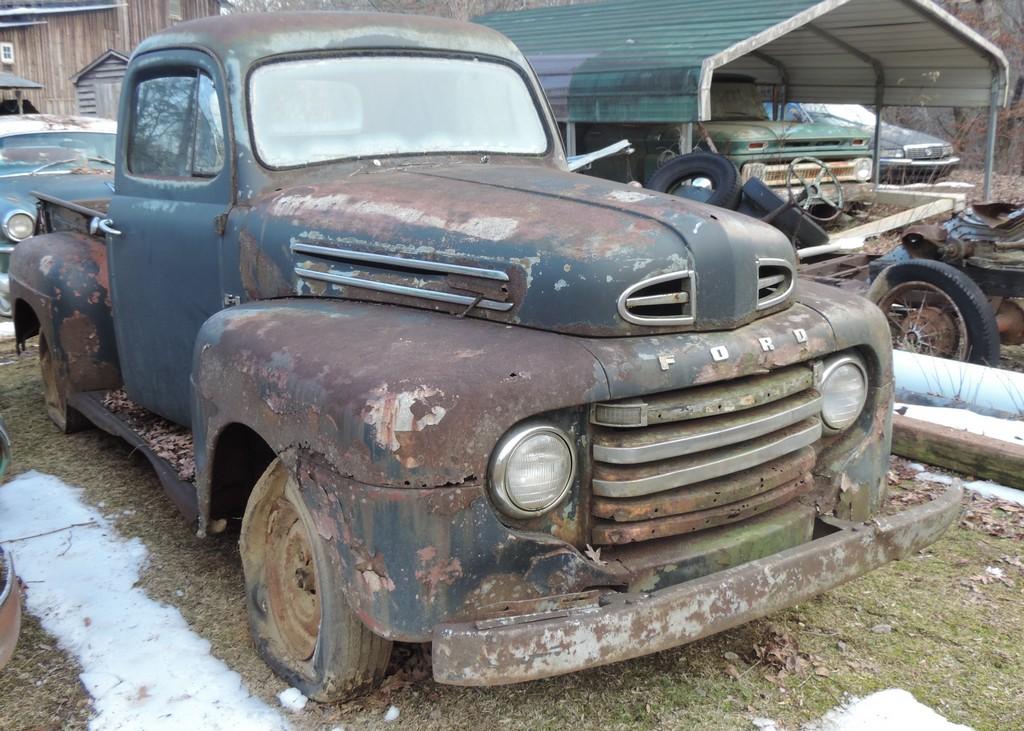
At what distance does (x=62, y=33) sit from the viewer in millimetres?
24828

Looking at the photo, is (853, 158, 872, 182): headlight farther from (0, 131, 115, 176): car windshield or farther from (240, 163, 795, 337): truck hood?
(240, 163, 795, 337): truck hood

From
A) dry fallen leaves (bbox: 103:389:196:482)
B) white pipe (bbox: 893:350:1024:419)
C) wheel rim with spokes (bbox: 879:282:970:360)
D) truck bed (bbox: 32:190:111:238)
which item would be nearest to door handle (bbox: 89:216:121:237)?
truck bed (bbox: 32:190:111:238)

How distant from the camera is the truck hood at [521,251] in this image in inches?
98.9

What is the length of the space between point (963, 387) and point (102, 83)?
22297 mm

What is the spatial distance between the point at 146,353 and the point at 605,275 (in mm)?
2309

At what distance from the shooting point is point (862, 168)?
11453mm

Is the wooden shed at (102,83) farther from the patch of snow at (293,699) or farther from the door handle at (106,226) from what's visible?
the patch of snow at (293,699)

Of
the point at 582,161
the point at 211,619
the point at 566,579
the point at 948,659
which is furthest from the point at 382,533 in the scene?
the point at 582,161

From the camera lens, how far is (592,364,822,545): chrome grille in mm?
2379

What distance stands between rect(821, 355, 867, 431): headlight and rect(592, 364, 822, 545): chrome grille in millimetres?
169

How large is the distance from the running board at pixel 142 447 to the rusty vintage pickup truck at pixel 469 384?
32 millimetres

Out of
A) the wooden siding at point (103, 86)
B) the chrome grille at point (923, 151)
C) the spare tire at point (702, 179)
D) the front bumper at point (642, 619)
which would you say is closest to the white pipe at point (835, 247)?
the spare tire at point (702, 179)

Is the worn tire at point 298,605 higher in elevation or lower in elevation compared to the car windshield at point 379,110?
lower

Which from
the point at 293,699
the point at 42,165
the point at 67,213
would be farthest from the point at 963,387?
the point at 42,165
